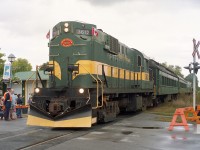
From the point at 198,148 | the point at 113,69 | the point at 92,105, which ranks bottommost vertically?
the point at 198,148

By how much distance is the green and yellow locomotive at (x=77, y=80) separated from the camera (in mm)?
12383

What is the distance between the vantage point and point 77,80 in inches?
530

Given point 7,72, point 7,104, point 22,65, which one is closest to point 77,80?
point 7,104

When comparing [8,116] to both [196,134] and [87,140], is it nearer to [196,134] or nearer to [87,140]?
[87,140]

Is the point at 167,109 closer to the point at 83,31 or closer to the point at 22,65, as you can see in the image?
the point at 83,31

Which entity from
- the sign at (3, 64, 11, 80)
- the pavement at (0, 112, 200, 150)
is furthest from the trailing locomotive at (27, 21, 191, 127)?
the sign at (3, 64, 11, 80)

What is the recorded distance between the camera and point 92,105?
1273cm

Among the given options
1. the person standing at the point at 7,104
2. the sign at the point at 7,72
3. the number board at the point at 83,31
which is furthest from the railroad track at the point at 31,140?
the sign at the point at 7,72

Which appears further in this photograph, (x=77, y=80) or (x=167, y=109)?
(x=167, y=109)

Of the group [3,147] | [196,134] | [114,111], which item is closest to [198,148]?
[196,134]

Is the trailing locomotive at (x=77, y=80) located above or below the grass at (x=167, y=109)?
above

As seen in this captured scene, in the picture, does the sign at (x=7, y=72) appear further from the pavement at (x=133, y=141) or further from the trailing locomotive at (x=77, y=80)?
the pavement at (x=133, y=141)

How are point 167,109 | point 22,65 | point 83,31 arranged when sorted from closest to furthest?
point 83,31
point 167,109
point 22,65

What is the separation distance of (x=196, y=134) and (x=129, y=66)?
8443mm
